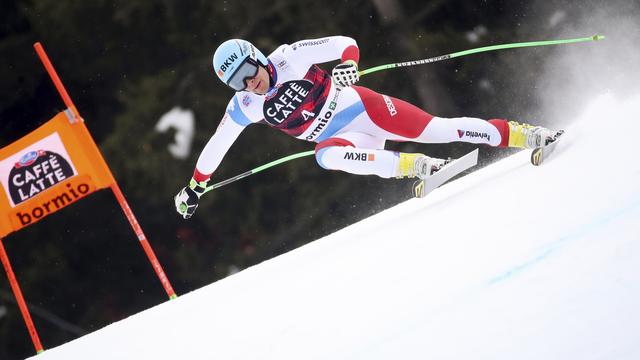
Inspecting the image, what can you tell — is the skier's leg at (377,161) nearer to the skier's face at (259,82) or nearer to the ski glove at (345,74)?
the ski glove at (345,74)

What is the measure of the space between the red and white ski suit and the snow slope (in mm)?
310

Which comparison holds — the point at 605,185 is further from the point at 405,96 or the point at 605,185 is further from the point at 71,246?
the point at 71,246

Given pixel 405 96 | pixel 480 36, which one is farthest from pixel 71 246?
pixel 480 36

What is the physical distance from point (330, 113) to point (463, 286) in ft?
5.18

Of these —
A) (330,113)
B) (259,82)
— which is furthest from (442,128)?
(259,82)

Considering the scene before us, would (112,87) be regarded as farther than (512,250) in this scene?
Yes

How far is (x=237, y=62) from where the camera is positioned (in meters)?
3.67

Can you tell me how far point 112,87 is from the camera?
30.2 feet

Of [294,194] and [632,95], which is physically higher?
[294,194]

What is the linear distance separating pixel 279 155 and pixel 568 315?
6.62 meters

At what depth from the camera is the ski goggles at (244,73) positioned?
12.1 ft

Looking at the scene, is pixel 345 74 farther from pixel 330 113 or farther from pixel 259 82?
pixel 259 82

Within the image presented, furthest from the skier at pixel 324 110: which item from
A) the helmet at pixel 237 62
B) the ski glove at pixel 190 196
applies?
the ski glove at pixel 190 196

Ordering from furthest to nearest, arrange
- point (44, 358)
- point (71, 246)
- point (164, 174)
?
1. point (71, 246)
2. point (164, 174)
3. point (44, 358)
